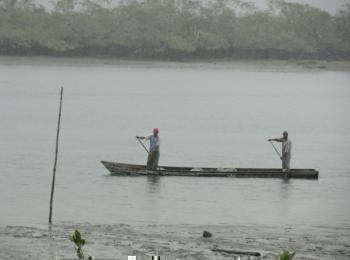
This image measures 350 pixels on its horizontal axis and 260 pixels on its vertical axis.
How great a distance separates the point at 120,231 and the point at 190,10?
95.4 metres

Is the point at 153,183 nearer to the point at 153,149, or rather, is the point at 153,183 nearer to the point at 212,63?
the point at 153,149

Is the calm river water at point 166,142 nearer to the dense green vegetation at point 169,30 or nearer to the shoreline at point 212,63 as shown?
the shoreline at point 212,63

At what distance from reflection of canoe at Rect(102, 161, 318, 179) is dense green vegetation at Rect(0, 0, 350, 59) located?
6588cm

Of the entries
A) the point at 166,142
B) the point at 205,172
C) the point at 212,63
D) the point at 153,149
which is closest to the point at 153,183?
the point at 153,149

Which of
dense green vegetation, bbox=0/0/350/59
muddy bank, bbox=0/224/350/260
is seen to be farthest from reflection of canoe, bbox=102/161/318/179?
dense green vegetation, bbox=0/0/350/59

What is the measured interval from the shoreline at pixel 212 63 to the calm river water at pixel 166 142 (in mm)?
235

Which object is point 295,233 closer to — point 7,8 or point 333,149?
point 333,149

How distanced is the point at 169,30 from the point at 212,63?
5539 millimetres

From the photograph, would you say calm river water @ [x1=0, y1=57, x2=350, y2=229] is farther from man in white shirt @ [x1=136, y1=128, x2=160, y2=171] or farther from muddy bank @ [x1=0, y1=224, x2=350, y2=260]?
muddy bank @ [x1=0, y1=224, x2=350, y2=260]

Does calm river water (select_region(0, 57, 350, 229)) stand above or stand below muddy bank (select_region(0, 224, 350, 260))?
below

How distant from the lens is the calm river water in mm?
24703

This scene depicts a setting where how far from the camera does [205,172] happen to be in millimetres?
29344

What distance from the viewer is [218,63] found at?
103625 mm

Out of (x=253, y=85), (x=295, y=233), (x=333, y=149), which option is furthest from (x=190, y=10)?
(x=295, y=233)
